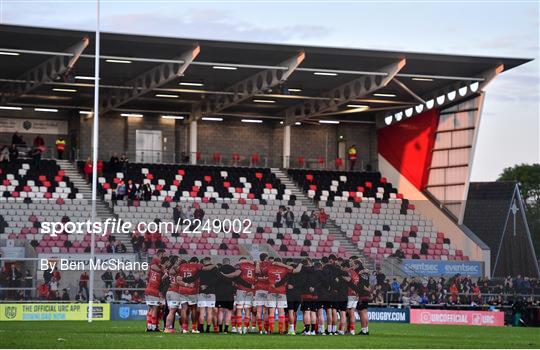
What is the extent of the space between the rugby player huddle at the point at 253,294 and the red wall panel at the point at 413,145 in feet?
92.2

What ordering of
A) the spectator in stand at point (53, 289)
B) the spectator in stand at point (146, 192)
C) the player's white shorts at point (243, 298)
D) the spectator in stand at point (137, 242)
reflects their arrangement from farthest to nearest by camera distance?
1. the spectator in stand at point (146, 192)
2. the spectator in stand at point (137, 242)
3. the spectator in stand at point (53, 289)
4. the player's white shorts at point (243, 298)

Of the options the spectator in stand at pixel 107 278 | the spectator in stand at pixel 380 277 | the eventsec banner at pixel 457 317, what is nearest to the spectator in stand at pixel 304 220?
the spectator in stand at pixel 380 277

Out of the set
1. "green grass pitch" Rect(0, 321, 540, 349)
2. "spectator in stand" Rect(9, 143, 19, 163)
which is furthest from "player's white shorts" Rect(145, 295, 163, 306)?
"spectator in stand" Rect(9, 143, 19, 163)

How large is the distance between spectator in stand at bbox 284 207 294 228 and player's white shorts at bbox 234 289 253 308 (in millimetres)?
17814

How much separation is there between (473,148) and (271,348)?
34.4 metres

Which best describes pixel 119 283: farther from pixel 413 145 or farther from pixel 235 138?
pixel 413 145

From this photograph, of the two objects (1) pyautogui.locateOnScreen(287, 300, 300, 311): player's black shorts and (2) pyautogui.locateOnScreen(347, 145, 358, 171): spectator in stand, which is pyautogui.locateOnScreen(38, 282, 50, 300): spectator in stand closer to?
(1) pyautogui.locateOnScreen(287, 300, 300, 311): player's black shorts

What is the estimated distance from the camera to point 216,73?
5434 cm

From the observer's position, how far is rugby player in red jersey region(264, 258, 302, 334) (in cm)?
3188

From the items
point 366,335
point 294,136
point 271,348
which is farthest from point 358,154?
point 271,348

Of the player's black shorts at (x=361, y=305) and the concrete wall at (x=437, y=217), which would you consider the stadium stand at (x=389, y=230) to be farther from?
the player's black shorts at (x=361, y=305)

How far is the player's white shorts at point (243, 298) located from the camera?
1256 inches

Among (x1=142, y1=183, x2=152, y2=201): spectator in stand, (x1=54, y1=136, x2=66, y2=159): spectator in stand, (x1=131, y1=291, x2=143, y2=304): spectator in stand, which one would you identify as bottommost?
(x1=131, y1=291, x2=143, y2=304): spectator in stand

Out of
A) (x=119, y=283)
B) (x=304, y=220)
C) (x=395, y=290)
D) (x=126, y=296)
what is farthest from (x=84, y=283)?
(x=395, y=290)
